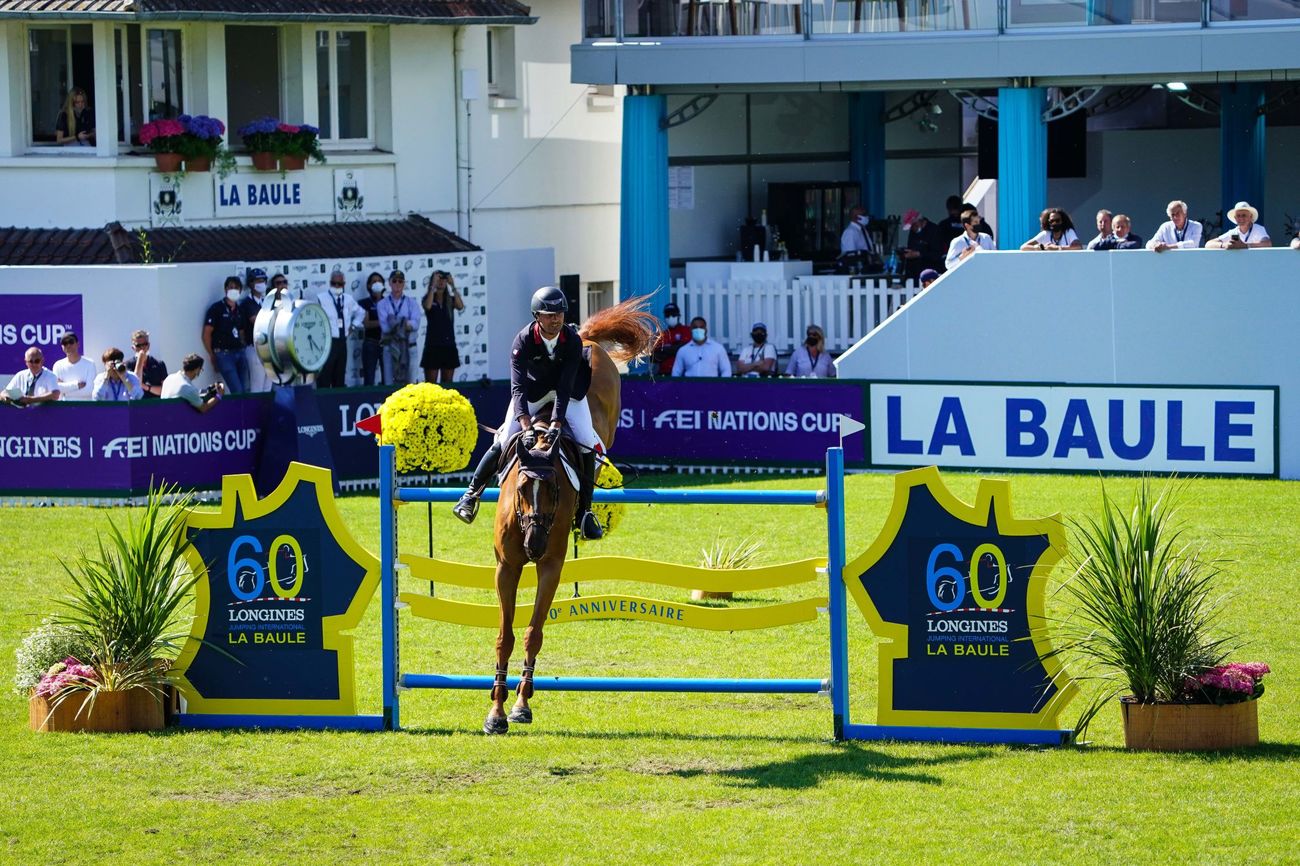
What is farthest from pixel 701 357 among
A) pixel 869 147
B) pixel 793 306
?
pixel 869 147

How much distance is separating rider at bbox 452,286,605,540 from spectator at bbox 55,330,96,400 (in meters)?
12.6

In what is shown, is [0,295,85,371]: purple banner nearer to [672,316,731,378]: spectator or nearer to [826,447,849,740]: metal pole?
[672,316,731,378]: spectator

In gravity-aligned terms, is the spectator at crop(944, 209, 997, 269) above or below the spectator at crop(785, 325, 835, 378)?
above

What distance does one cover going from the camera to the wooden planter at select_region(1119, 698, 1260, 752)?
36.9ft

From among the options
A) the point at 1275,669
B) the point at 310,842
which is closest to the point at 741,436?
the point at 1275,669

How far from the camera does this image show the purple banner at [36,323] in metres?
24.4

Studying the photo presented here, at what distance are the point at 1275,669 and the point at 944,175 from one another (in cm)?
2256

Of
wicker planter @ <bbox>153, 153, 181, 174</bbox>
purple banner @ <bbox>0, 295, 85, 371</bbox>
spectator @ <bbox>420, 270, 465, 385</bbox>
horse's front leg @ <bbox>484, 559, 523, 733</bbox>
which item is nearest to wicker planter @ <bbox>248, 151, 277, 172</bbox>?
wicker planter @ <bbox>153, 153, 181, 174</bbox>

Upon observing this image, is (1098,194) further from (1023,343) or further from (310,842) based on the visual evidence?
(310,842)

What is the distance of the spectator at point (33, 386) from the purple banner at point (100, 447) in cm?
11

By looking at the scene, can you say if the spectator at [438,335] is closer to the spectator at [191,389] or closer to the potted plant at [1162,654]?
the spectator at [191,389]

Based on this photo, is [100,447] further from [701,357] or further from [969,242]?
[969,242]

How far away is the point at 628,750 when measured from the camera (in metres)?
11.5

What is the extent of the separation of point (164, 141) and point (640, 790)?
17518 millimetres
